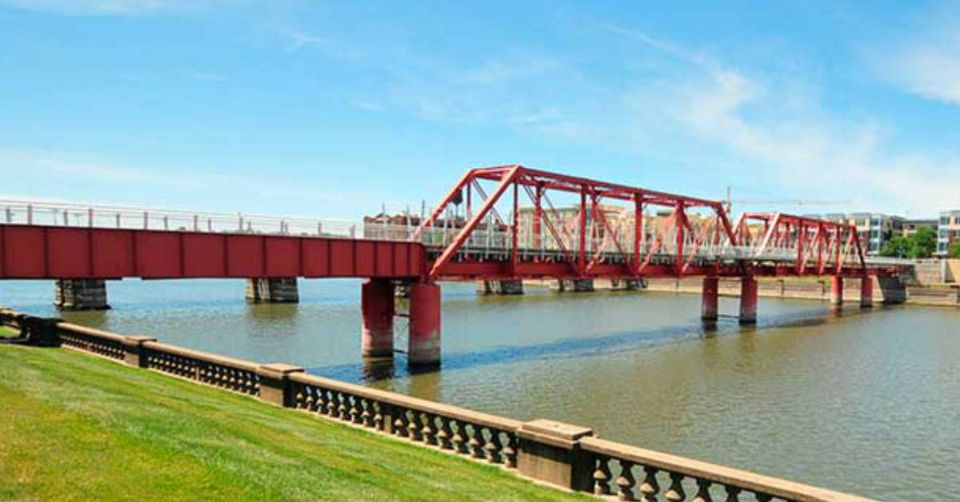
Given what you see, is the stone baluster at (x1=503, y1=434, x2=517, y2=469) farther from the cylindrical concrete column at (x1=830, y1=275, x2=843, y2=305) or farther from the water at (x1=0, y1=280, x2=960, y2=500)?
the cylindrical concrete column at (x1=830, y1=275, x2=843, y2=305)

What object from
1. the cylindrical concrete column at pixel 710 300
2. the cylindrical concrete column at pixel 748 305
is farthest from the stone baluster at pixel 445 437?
the cylindrical concrete column at pixel 748 305

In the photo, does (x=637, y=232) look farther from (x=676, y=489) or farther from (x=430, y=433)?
(x=676, y=489)

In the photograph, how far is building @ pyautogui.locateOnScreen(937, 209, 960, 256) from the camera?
16862 cm

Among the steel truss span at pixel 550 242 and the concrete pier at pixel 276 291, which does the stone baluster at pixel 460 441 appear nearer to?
the steel truss span at pixel 550 242

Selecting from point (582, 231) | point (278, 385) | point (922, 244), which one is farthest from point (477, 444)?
point (922, 244)

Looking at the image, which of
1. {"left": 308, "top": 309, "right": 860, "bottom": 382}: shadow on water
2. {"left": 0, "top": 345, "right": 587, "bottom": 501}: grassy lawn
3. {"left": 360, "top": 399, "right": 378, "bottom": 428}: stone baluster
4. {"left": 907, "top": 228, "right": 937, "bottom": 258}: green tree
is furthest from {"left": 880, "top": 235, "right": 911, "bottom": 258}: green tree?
{"left": 0, "top": 345, "right": 587, "bottom": 501}: grassy lawn

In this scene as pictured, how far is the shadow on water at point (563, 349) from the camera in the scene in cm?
3575

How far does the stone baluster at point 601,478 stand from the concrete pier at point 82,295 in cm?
7485

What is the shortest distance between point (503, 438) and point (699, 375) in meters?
17.6

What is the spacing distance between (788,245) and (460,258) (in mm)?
66595

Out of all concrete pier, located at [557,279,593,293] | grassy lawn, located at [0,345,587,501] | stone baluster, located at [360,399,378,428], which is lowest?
concrete pier, located at [557,279,593,293]

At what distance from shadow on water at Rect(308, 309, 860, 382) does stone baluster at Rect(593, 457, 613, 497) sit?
23301mm

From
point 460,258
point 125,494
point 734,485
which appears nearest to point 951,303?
point 460,258

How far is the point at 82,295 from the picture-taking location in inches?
2896
